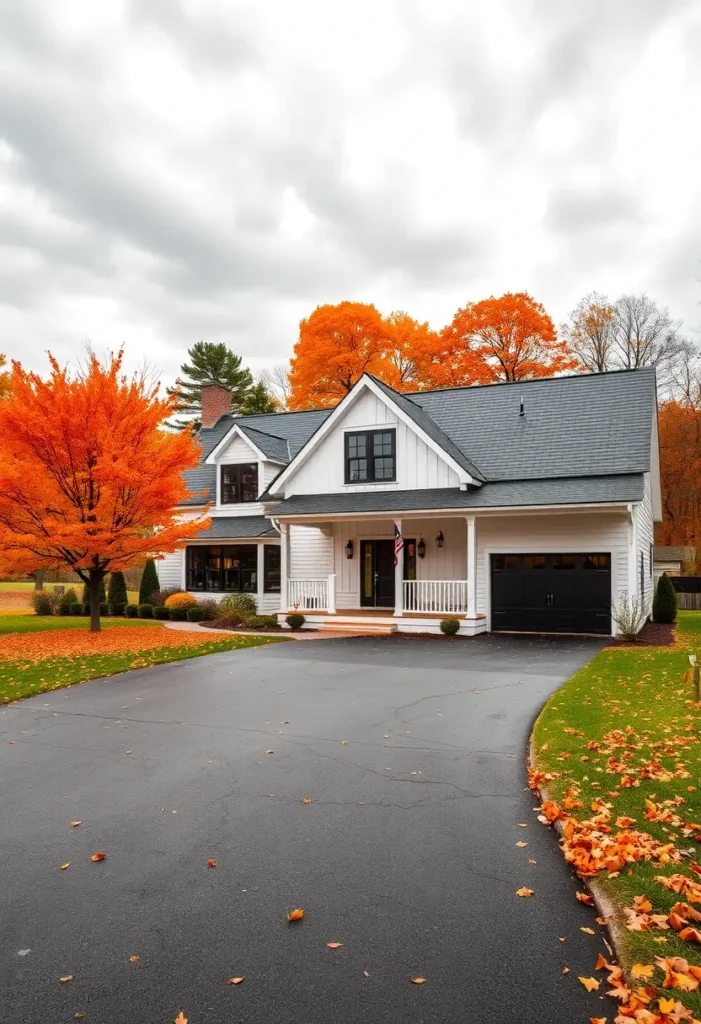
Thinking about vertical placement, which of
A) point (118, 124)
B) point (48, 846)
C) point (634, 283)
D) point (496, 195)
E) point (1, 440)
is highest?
point (634, 283)

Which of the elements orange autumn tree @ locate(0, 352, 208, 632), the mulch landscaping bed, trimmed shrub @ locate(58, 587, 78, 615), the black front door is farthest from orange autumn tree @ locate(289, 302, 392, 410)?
the mulch landscaping bed

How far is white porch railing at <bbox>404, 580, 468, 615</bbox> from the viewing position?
1870cm

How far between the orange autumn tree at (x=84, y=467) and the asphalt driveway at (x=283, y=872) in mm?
8090

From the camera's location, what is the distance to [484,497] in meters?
17.8

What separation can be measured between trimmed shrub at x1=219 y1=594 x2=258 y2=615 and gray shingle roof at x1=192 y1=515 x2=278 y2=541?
2.13 meters

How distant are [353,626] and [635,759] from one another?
1314cm

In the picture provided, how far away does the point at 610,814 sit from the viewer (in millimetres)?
4945

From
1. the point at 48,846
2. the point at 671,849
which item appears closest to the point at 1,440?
the point at 48,846

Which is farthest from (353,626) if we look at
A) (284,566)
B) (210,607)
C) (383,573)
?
(210,607)

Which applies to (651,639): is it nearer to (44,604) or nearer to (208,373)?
(44,604)

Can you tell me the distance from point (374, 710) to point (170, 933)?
5486 mm

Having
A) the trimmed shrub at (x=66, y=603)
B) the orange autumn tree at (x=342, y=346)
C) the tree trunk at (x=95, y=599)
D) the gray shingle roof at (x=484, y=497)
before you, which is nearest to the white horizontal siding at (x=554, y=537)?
the gray shingle roof at (x=484, y=497)

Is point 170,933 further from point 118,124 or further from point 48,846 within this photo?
point 118,124

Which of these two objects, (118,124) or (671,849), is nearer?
(671,849)
